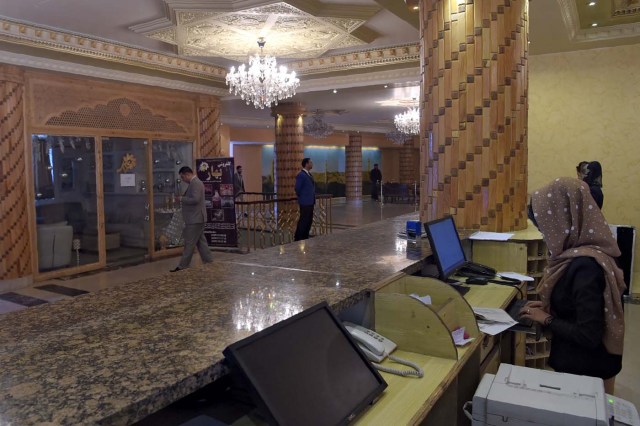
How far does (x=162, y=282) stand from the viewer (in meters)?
2.09

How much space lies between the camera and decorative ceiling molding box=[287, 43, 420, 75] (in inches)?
303

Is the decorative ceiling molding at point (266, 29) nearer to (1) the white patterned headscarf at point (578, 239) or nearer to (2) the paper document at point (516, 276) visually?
(2) the paper document at point (516, 276)

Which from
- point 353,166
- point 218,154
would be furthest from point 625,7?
point 353,166

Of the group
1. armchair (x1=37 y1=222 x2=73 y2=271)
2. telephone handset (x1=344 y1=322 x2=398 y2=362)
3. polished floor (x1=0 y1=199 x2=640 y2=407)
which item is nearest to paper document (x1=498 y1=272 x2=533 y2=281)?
polished floor (x1=0 y1=199 x2=640 y2=407)

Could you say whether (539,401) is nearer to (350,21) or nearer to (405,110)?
(350,21)

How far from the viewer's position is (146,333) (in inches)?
56.2

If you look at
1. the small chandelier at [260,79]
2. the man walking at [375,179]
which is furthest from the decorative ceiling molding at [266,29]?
the man walking at [375,179]

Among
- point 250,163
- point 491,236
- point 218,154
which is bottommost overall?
point 491,236

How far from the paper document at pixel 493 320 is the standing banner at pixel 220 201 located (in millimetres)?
6927

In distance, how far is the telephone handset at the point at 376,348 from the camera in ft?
5.83

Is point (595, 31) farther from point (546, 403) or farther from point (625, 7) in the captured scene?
point (546, 403)

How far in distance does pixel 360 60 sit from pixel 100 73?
13.2ft

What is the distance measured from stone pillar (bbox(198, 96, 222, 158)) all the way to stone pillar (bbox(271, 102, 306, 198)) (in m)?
2.09

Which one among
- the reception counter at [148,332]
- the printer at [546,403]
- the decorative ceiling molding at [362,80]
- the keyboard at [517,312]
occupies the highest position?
the decorative ceiling molding at [362,80]
